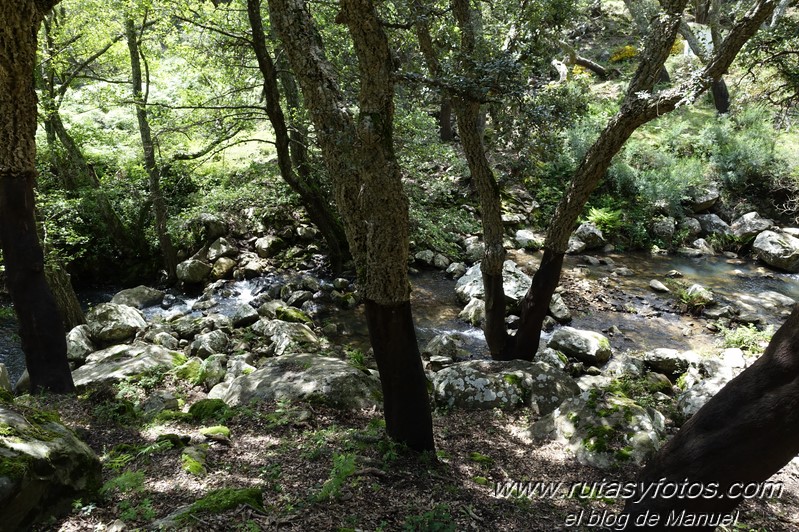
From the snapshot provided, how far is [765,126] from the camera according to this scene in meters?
17.6

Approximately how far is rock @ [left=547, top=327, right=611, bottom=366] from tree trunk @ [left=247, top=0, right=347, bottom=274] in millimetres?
6313

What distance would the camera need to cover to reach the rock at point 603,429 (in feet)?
16.8

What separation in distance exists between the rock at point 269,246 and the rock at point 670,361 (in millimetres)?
9694

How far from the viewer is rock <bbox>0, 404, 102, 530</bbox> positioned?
2906 mm

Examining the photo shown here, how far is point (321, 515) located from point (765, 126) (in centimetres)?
2044

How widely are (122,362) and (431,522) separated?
5.93 meters

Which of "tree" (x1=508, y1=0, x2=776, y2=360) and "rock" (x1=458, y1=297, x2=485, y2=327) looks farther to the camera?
"rock" (x1=458, y1=297, x2=485, y2=327)

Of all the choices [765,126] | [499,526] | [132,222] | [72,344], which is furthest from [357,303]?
[765,126]

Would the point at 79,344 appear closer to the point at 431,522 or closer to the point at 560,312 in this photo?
the point at 431,522

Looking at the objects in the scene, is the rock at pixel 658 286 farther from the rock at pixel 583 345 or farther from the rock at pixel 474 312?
the rock at pixel 474 312

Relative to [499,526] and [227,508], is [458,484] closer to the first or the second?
[499,526]

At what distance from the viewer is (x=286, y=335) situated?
9.34 meters

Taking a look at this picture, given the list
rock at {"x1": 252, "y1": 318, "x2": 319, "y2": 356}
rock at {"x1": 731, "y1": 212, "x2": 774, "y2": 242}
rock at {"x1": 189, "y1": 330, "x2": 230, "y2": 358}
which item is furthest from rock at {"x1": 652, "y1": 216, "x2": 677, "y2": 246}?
rock at {"x1": 189, "y1": 330, "x2": 230, "y2": 358}

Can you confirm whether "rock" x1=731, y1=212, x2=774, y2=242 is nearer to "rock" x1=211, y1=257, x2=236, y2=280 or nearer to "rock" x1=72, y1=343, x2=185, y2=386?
"rock" x1=211, y1=257, x2=236, y2=280
